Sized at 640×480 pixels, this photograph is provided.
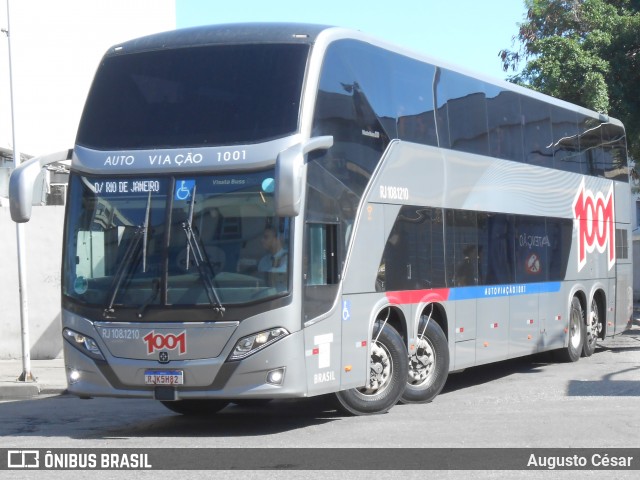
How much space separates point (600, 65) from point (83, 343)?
61.8 ft

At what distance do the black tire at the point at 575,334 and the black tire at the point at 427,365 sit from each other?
580 cm

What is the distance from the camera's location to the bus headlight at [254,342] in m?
10.5

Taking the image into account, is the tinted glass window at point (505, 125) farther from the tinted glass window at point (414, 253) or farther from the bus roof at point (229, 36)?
the bus roof at point (229, 36)

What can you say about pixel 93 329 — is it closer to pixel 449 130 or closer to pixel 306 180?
pixel 306 180

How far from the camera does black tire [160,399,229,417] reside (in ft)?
42.4

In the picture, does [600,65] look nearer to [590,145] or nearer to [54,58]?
[590,145]

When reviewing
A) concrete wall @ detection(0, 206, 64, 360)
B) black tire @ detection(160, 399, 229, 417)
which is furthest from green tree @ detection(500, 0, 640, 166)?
black tire @ detection(160, 399, 229, 417)

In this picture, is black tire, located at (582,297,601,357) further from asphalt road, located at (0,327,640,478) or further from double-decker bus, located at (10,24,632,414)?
double-decker bus, located at (10,24,632,414)

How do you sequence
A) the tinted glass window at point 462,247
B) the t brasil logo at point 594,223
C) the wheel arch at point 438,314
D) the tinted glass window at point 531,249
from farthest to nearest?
the t brasil logo at point 594,223, the tinted glass window at point 531,249, the tinted glass window at point 462,247, the wheel arch at point 438,314

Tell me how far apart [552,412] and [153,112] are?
565 centimetres

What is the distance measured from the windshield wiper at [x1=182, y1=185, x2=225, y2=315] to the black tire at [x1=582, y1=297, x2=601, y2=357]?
35.3ft

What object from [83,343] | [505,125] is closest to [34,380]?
[83,343]

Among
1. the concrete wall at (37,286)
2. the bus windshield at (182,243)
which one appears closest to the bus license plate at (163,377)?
the bus windshield at (182,243)

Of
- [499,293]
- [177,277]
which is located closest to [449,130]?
[499,293]
